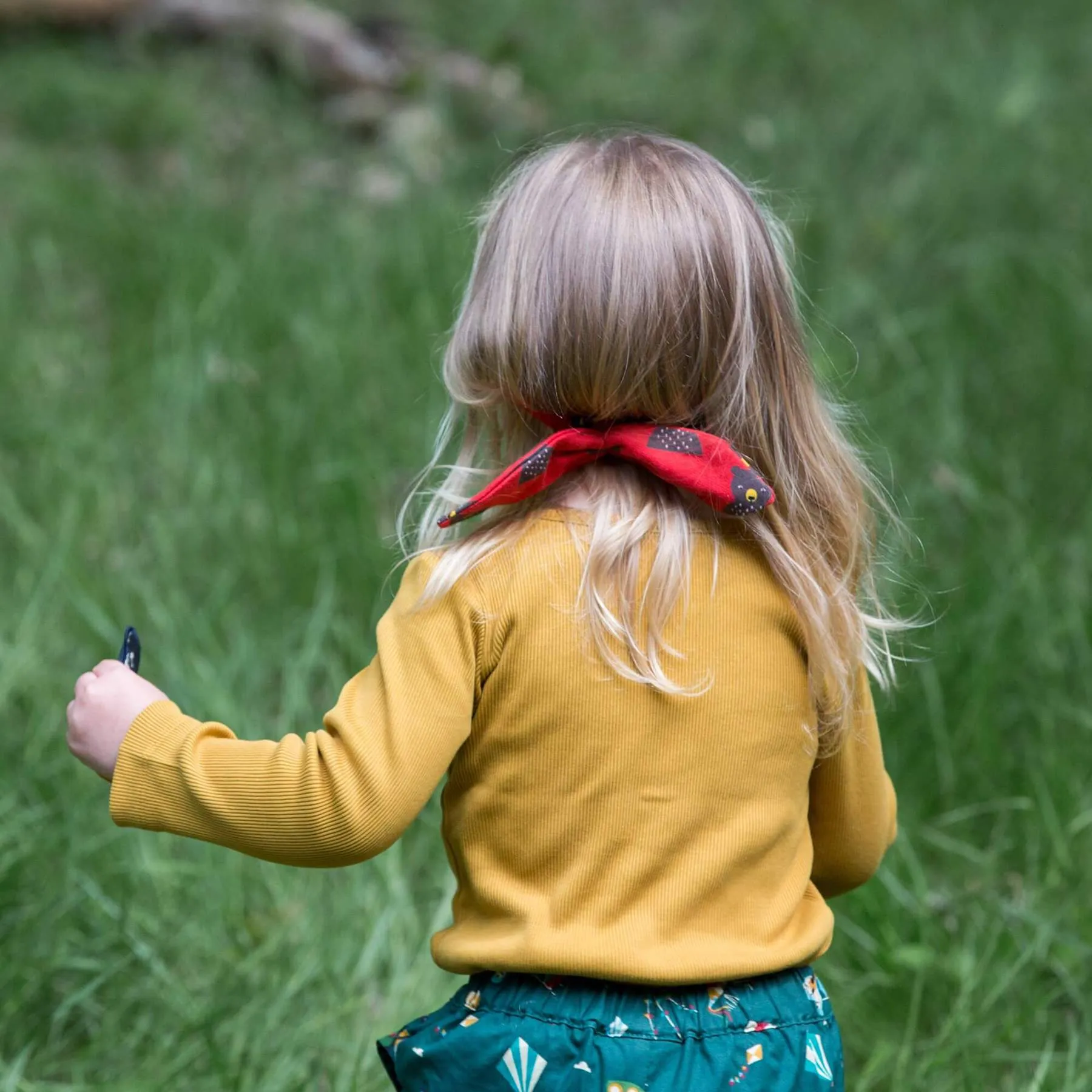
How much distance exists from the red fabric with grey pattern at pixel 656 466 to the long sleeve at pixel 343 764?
0.11m

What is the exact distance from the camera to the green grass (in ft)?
7.61

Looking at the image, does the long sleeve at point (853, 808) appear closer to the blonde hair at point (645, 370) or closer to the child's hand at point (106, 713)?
the blonde hair at point (645, 370)

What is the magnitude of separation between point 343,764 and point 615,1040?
1.27 ft

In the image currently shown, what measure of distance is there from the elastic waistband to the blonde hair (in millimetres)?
308

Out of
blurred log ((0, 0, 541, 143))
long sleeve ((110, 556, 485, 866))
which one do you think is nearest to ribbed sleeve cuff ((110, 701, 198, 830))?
long sleeve ((110, 556, 485, 866))

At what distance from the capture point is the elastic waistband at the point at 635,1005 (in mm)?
1438

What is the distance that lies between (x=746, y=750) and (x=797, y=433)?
366 millimetres

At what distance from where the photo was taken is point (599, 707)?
1.43 m

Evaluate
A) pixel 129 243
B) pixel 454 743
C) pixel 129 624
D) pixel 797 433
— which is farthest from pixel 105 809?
pixel 129 243

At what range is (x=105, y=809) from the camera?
2.59m

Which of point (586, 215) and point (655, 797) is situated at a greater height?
point (586, 215)

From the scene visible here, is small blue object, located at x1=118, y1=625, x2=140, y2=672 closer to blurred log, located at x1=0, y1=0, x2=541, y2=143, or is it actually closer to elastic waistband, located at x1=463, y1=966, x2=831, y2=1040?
elastic waistband, located at x1=463, y1=966, x2=831, y2=1040

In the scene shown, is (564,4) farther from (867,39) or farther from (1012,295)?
(1012,295)

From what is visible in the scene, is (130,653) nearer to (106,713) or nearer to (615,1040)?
(106,713)
